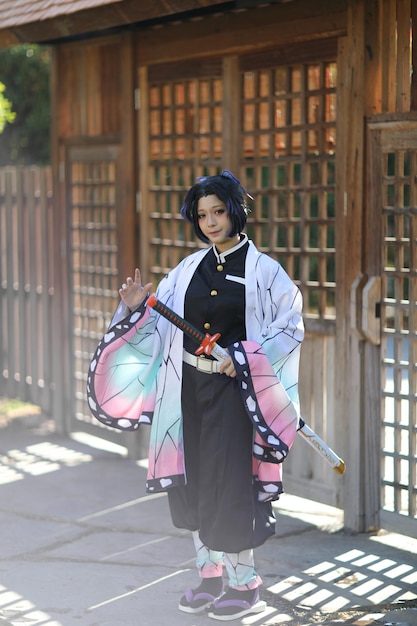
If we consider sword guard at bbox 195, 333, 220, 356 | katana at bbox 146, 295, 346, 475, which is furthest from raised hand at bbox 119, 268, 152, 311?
sword guard at bbox 195, 333, 220, 356

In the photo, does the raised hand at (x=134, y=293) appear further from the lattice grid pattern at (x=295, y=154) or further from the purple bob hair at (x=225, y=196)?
the lattice grid pattern at (x=295, y=154)

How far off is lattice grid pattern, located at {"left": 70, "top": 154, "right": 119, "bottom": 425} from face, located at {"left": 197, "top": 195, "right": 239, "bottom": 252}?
3320 millimetres

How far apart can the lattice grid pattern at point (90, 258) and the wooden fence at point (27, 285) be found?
0.25 m

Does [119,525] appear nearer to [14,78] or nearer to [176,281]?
[176,281]

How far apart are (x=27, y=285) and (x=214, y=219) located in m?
4.83

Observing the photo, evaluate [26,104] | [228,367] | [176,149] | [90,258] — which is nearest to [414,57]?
[228,367]

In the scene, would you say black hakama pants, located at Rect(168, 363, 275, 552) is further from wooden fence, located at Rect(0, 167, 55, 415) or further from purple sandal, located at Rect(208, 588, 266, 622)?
wooden fence, located at Rect(0, 167, 55, 415)

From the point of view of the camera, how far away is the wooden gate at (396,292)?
18.0 ft

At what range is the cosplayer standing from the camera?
441 centimetres

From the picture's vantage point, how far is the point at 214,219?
14.7 ft

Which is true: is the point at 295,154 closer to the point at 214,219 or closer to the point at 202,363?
the point at 214,219

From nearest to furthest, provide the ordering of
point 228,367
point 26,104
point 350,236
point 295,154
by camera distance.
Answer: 1. point 228,367
2. point 350,236
3. point 295,154
4. point 26,104

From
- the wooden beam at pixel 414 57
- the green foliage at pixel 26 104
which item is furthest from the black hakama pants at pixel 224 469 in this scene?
the green foliage at pixel 26 104

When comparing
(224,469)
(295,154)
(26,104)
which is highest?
(26,104)
